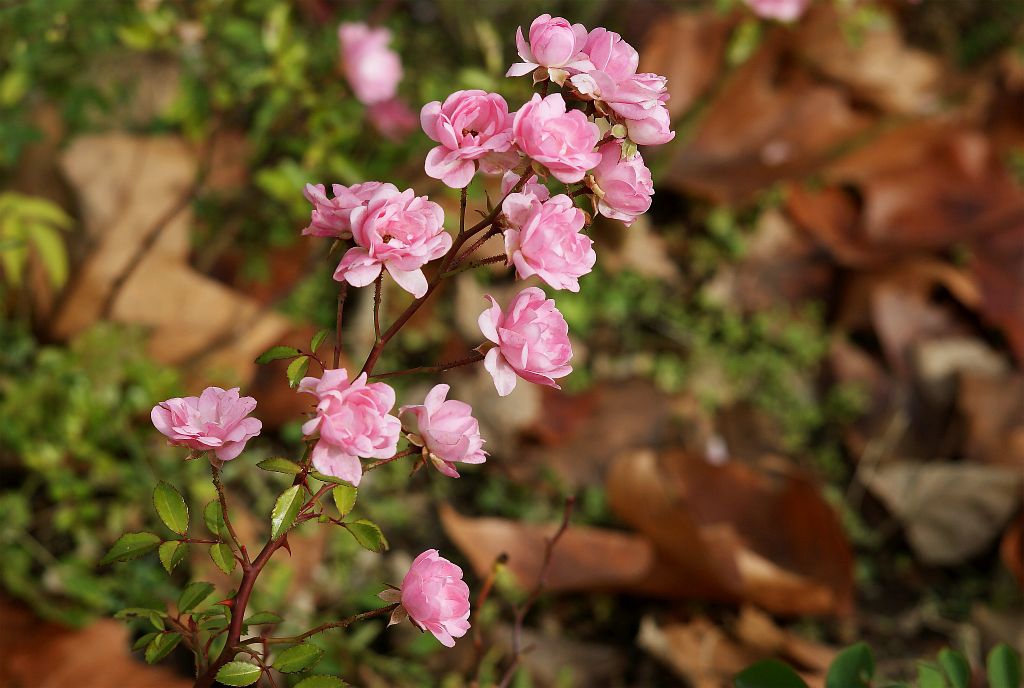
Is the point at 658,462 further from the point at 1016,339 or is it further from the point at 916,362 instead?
the point at 1016,339

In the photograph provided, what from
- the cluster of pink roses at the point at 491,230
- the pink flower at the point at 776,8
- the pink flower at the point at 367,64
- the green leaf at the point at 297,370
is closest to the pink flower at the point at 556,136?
the cluster of pink roses at the point at 491,230

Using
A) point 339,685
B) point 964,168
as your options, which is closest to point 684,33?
point 964,168

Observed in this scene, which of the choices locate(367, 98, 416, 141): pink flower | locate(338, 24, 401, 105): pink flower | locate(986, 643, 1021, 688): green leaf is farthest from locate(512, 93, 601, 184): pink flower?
locate(367, 98, 416, 141): pink flower

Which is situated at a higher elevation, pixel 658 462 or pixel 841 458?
pixel 658 462

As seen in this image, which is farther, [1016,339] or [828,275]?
[828,275]

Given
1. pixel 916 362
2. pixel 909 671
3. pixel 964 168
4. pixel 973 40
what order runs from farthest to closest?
pixel 973 40
pixel 964 168
pixel 916 362
pixel 909 671

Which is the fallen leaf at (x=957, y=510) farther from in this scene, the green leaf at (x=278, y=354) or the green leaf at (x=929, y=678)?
the green leaf at (x=278, y=354)

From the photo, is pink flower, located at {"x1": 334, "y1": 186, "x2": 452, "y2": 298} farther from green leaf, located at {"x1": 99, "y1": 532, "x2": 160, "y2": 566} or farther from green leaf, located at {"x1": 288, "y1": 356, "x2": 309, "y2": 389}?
green leaf, located at {"x1": 99, "y1": 532, "x2": 160, "y2": 566}
